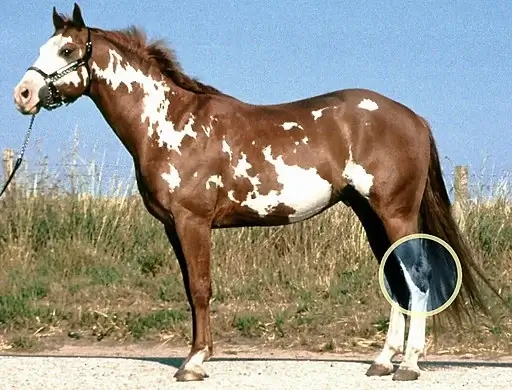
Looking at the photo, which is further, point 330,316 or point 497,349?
point 330,316

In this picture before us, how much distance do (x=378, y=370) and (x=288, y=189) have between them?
1518mm

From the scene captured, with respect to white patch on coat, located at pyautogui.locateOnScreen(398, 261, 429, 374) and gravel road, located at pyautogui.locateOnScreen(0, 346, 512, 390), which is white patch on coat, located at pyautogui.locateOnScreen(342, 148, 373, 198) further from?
gravel road, located at pyautogui.locateOnScreen(0, 346, 512, 390)

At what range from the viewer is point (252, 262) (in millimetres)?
12773

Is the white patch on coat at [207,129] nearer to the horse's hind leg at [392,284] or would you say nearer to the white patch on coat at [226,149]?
the white patch on coat at [226,149]

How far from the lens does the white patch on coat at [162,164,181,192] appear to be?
7086 millimetres

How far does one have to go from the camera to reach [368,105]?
7410mm

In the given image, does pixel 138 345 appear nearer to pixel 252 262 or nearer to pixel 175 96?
pixel 252 262

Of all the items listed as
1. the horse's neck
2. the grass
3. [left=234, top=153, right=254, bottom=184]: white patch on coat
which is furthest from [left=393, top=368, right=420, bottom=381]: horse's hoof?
the grass

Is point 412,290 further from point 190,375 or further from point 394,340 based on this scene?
point 190,375

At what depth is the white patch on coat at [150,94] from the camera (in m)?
7.29

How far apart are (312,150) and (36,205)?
776 cm

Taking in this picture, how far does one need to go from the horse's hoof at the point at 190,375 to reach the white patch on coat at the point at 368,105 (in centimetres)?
231

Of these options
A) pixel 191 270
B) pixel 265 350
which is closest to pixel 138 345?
pixel 265 350

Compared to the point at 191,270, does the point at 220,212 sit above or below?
above
